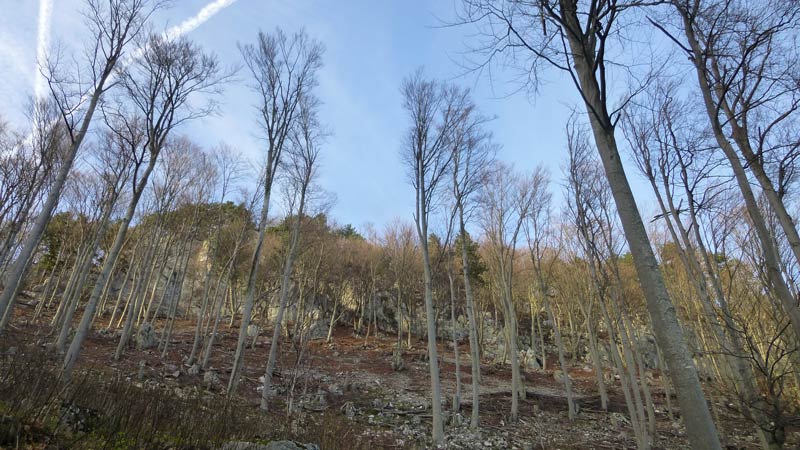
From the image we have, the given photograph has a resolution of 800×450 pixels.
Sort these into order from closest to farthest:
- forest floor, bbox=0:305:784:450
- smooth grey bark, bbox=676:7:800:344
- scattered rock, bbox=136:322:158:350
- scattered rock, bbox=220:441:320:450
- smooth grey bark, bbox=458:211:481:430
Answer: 1. scattered rock, bbox=220:441:320:450
2. smooth grey bark, bbox=676:7:800:344
3. forest floor, bbox=0:305:784:450
4. smooth grey bark, bbox=458:211:481:430
5. scattered rock, bbox=136:322:158:350

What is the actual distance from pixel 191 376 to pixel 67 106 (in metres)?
8.01

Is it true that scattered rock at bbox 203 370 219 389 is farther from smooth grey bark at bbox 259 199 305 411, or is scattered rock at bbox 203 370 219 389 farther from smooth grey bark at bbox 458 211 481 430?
smooth grey bark at bbox 458 211 481 430

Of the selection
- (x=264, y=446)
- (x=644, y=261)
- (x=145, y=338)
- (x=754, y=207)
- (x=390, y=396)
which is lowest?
(x=390, y=396)

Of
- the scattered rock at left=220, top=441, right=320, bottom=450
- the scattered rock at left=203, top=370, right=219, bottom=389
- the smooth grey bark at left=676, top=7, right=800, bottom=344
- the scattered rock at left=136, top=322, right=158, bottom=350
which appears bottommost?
the scattered rock at left=203, top=370, right=219, bottom=389

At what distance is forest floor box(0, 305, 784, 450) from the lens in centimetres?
765

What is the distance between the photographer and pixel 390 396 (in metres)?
11.5

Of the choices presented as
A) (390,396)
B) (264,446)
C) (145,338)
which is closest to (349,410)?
(390,396)

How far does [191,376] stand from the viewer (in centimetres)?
1080

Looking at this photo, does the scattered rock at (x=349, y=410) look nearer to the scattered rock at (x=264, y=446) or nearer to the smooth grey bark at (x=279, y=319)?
the smooth grey bark at (x=279, y=319)

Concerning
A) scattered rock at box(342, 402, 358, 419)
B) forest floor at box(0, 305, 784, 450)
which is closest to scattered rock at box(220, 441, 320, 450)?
forest floor at box(0, 305, 784, 450)

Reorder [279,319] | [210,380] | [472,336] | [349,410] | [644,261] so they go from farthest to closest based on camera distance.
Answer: [210,380] → [472,336] → [349,410] → [279,319] → [644,261]

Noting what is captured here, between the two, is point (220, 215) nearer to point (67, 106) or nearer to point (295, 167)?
point (295, 167)

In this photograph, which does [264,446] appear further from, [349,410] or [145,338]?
[145,338]

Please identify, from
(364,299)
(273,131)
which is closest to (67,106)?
(273,131)
